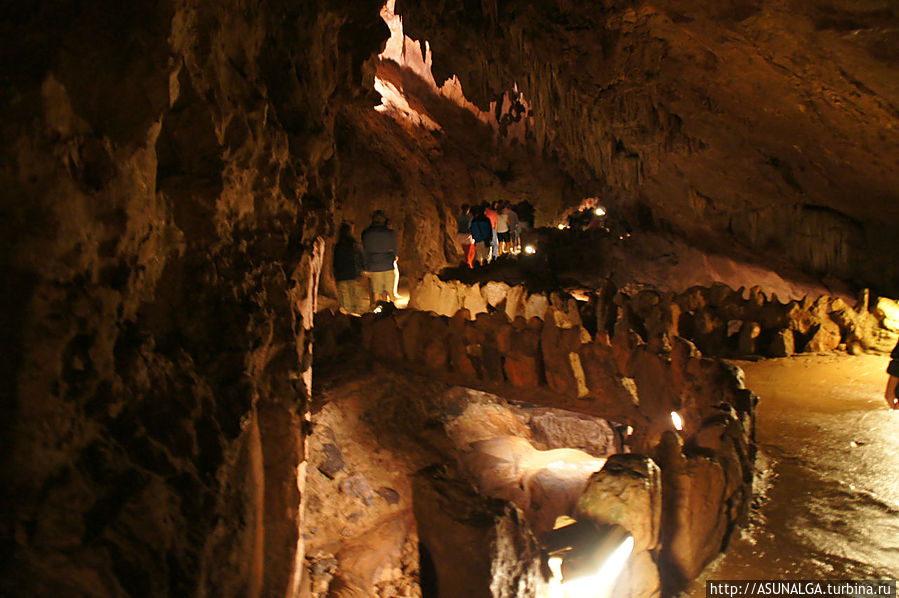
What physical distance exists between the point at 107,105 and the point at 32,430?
2.79 ft

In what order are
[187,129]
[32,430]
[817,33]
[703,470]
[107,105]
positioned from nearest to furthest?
[32,430] → [107,105] → [187,129] → [703,470] → [817,33]

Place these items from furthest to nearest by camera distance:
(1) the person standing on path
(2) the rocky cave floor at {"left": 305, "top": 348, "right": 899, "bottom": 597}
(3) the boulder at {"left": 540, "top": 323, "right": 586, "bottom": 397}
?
(1) the person standing on path, (3) the boulder at {"left": 540, "top": 323, "right": 586, "bottom": 397}, (2) the rocky cave floor at {"left": 305, "top": 348, "right": 899, "bottom": 597}

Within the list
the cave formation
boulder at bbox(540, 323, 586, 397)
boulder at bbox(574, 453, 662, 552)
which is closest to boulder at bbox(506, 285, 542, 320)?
the cave formation

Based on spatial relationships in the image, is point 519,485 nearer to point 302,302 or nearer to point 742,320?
point 302,302

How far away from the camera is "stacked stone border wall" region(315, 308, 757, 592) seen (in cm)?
Answer: 272

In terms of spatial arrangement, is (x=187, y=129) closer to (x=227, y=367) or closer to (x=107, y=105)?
(x=107, y=105)

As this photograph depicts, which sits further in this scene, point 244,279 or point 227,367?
point 244,279

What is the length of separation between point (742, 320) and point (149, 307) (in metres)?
6.02

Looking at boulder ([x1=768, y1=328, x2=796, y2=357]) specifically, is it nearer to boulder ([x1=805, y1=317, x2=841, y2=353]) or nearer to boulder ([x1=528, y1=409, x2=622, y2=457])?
boulder ([x1=805, y1=317, x2=841, y2=353])

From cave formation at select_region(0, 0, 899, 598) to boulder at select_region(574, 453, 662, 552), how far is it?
11cm

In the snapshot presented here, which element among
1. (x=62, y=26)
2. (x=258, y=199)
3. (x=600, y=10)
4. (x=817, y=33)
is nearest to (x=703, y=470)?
(x=258, y=199)

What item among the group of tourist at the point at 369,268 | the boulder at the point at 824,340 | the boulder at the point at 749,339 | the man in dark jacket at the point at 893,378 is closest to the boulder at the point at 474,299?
the group of tourist at the point at 369,268

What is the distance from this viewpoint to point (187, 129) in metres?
1.89

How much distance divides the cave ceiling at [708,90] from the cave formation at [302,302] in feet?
0.16
